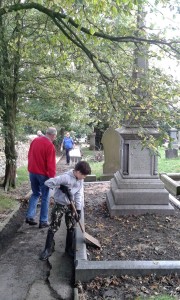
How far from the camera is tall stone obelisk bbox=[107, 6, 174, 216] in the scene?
6617 mm

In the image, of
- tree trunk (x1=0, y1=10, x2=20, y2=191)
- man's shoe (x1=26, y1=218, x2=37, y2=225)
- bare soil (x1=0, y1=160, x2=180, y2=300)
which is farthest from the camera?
tree trunk (x1=0, y1=10, x2=20, y2=191)

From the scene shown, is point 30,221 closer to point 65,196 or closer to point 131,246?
point 65,196

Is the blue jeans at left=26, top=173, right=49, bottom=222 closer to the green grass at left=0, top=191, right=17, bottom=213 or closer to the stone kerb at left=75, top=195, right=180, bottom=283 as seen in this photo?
the green grass at left=0, top=191, right=17, bottom=213

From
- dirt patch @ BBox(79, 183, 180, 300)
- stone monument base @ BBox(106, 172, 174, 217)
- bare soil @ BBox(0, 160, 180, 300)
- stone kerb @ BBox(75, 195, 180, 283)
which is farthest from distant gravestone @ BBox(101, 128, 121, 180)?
stone kerb @ BBox(75, 195, 180, 283)

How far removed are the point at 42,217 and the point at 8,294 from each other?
2499 millimetres

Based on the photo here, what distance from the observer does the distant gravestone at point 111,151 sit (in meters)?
12.0

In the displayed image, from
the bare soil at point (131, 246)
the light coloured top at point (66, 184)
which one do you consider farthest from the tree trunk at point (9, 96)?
the light coloured top at point (66, 184)

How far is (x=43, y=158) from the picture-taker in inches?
245

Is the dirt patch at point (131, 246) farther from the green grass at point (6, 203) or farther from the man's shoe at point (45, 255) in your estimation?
the green grass at point (6, 203)

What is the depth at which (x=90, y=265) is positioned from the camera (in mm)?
4141

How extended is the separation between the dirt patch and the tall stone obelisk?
0.65ft

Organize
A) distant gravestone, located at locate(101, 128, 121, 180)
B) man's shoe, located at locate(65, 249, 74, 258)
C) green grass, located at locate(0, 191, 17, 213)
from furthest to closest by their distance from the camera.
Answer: distant gravestone, located at locate(101, 128, 121, 180), green grass, located at locate(0, 191, 17, 213), man's shoe, located at locate(65, 249, 74, 258)

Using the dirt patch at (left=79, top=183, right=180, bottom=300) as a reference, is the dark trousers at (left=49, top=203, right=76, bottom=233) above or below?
above

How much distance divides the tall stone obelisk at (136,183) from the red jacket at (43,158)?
1.49m
